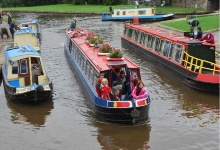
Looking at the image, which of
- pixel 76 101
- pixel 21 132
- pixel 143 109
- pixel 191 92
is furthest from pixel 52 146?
pixel 191 92

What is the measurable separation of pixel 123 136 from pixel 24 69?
21.2 feet

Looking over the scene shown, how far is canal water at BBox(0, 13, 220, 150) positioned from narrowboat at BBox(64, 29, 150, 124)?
332 millimetres

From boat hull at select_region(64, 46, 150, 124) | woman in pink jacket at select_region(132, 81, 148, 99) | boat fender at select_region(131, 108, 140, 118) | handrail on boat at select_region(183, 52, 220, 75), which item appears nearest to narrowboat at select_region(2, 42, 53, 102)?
boat hull at select_region(64, 46, 150, 124)

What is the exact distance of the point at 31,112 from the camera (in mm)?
15688

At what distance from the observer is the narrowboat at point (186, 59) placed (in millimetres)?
17594

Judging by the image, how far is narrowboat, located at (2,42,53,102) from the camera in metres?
16.1

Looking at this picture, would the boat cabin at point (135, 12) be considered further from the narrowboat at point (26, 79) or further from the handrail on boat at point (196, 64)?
the narrowboat at point (26, 79)

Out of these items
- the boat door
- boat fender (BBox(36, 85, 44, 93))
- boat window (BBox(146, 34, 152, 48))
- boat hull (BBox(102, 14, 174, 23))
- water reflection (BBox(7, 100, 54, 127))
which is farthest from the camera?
boat hull (BBox(102, 14, 174, 23))

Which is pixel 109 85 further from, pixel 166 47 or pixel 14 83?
pixel 166 47

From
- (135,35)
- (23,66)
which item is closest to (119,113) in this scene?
(23,66)

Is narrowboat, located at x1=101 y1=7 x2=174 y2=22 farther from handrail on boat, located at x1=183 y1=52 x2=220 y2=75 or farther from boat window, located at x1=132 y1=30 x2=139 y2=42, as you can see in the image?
handrail on boat, located at x1=183 y1=52 x2=220 y2=75

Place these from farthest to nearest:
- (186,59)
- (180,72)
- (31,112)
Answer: (180,72), (186,59), (31,112)

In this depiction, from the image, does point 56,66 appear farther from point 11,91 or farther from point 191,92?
point 191,92

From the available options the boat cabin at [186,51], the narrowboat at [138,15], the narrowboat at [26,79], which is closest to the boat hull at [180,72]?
the boat cabin at [186,51]
